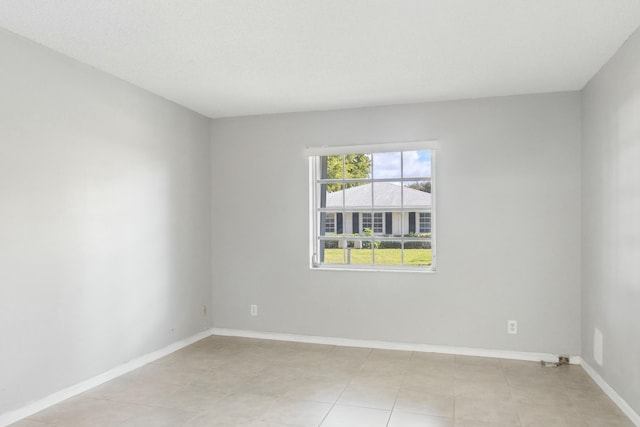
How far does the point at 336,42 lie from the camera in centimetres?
281

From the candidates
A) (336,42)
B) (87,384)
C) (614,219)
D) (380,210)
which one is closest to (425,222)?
(380,210)

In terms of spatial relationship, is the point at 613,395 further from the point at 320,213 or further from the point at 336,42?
the point at 336,42

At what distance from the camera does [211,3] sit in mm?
2314

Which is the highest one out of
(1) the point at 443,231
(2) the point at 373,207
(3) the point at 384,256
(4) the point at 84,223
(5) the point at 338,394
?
(2) the point at 373,207

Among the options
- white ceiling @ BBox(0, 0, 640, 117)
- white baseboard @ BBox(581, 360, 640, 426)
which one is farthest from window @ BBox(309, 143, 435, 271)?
white baseboard @ BBox(581, 360, 640, 426)

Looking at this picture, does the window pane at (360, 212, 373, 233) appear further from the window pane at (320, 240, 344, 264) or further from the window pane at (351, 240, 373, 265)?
the window pane at (320, 240, 344, 264)

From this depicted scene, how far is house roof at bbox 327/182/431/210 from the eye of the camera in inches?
169

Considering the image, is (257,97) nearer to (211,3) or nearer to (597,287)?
(211,3)

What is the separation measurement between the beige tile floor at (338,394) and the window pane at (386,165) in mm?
1722

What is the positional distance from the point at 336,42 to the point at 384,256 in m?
2.27

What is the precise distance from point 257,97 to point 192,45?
1.21 m

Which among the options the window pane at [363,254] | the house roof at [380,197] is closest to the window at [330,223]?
the house roof at [380,197]

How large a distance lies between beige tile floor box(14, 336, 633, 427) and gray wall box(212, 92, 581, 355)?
0.38 metres

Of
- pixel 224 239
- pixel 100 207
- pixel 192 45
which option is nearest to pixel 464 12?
pixel 192 45
